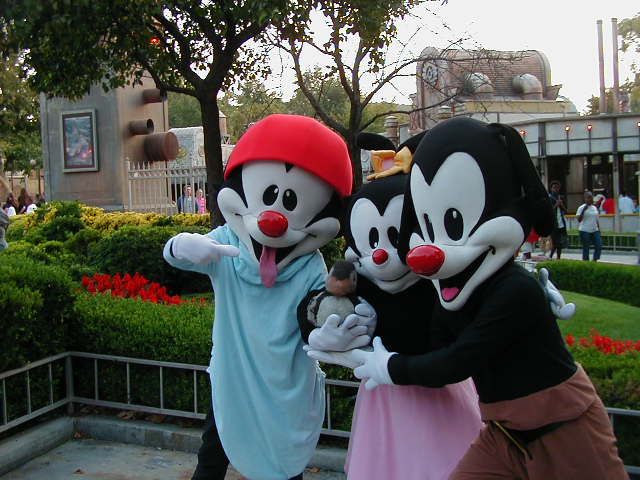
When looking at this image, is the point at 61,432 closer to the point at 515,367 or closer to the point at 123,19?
the point at 515,367

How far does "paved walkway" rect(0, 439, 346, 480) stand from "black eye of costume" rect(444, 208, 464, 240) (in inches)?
87.7

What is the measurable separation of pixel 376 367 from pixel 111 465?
255cm

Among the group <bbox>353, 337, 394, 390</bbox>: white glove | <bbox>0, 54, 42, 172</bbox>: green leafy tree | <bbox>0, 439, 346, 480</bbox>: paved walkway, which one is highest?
<bbox>0, 54, 42, 172</bbox>: green leafy tree

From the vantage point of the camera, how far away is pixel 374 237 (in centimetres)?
283

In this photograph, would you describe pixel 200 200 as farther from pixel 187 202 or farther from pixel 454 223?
pixel 454 223

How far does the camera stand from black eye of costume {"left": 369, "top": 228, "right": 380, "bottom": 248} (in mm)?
2826

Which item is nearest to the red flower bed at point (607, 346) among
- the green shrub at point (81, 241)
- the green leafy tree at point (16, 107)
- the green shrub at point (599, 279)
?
the green shrub at point (599, 279)

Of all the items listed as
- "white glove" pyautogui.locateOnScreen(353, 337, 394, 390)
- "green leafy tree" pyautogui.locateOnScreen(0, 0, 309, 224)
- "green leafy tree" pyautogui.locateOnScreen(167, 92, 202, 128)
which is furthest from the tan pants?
"green leafy tree" pyautogui.locateOnScreen(167, 92, 202, 128)

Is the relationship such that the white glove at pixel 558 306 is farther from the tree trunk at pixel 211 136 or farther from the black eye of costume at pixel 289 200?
the tree trunk at pixel 211 136

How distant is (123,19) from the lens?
25.3ft

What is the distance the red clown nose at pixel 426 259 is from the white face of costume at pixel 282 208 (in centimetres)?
85

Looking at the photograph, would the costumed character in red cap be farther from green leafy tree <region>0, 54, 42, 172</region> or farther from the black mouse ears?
green leafy tree <region>0, 54, 42, 172</region>

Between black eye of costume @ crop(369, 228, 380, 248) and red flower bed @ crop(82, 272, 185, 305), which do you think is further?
red flower bed @ crop(82, 272, 185, 305)

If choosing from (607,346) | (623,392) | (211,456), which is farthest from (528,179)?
(607,346)
